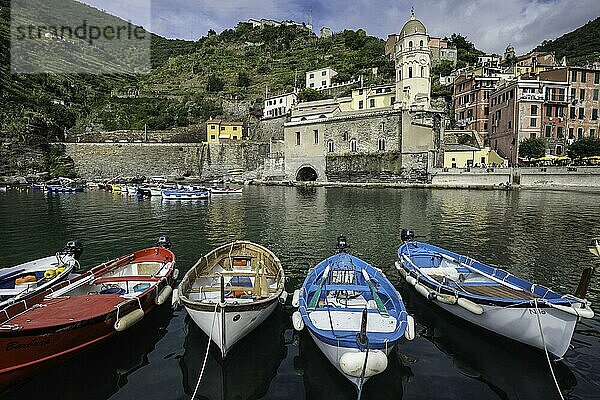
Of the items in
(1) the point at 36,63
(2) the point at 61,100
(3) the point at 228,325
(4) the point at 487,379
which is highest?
(1) the point at 36,63

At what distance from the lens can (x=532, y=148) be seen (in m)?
44.5

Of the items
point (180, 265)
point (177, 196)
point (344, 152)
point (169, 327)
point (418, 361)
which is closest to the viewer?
point (418, 361)

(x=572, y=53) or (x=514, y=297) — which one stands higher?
(x=572, y=53)

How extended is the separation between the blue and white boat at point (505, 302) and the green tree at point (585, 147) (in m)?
43.4

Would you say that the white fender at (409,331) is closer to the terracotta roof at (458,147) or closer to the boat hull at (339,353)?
the boat hull at (339,353)

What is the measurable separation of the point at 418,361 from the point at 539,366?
2.07m

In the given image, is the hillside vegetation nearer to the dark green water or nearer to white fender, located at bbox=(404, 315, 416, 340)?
the dark green water

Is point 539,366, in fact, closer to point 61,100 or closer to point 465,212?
point 465,212

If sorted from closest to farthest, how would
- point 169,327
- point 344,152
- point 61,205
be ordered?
point 169,327
point 61,205
point 344,152

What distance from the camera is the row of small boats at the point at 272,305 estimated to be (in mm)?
5969

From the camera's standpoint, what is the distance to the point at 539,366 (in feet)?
22.4

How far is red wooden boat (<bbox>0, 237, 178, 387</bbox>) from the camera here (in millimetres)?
5777

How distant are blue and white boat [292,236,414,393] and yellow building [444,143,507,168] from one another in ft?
141

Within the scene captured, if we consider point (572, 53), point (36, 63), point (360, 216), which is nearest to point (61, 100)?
point (36, 63)
